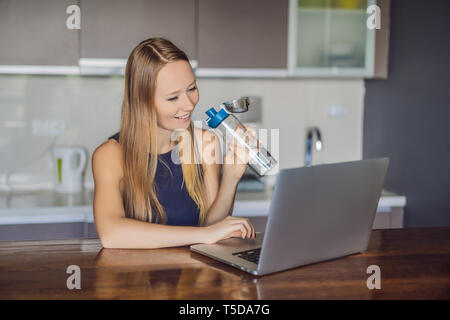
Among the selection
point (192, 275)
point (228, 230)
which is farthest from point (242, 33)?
point (192, 275)

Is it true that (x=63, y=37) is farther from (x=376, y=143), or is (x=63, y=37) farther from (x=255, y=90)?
(x=376, y=143)

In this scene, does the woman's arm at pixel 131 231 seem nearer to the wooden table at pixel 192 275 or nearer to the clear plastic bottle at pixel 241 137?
the wooden table at pixel 192 275

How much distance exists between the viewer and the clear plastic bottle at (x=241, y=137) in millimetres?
1292

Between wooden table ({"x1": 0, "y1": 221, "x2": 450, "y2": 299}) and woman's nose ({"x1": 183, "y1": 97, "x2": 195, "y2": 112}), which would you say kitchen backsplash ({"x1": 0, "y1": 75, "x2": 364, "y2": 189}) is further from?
wooden table ({"x1": 0, "y1": 221, "x2": 450, "y2": 299})

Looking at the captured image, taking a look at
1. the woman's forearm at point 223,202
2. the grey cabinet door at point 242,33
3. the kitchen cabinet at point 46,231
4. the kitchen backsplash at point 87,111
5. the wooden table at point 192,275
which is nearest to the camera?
the wooden table at point 192,275

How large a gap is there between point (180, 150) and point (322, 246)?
0.78 metres

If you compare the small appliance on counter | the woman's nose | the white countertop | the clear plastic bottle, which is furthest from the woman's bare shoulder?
the small appliance on counter

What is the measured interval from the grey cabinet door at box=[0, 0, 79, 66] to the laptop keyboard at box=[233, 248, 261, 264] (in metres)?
1.64

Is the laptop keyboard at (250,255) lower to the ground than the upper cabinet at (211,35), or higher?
lower

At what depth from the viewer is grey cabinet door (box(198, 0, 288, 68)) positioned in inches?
102

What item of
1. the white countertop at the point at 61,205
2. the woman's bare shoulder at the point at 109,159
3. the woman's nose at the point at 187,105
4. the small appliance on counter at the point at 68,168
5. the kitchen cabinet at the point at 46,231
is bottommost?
the kitchen cabinet at the point at 46,231

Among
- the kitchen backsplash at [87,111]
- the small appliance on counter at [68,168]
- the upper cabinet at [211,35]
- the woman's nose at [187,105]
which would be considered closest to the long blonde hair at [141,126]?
the woman's nose at [187,105]

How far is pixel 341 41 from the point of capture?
2805 mm
